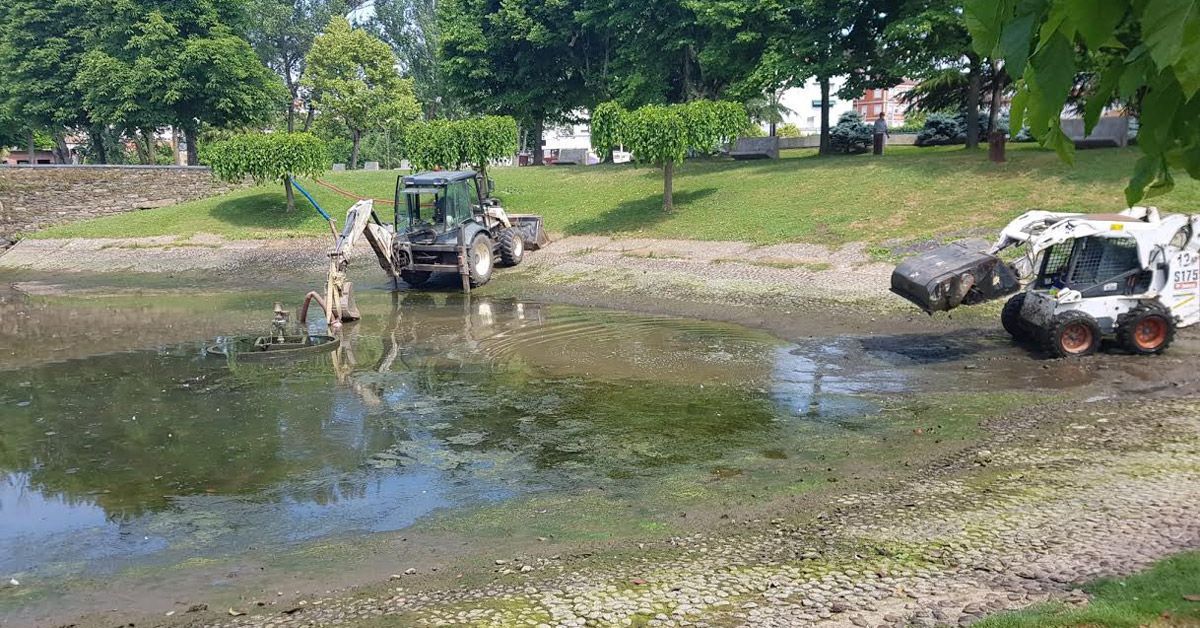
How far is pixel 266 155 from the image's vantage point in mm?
31312

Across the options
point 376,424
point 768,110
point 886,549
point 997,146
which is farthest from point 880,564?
point 768,110

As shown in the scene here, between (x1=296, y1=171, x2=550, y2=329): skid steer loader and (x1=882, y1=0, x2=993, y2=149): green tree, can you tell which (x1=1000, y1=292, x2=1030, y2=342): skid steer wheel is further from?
(x1=882, y1=0, x2=993, y2=149): green tree

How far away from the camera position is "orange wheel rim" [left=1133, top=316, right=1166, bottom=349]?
12727 mm

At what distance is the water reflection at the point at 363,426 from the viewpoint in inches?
334

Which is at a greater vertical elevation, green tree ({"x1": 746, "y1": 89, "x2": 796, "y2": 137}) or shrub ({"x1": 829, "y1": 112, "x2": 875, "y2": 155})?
green tree ({"x1": 746, "y1": 89, "x2": 796, "y2": 137})

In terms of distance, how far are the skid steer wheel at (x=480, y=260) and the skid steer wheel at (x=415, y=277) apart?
119 centimetres

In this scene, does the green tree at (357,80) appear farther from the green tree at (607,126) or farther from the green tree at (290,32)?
the green tree at (607,126)

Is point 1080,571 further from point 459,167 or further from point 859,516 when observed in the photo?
point 459,167

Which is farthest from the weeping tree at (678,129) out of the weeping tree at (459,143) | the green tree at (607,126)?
the weeping tree at (459,143)

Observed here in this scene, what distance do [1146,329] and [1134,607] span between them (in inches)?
363

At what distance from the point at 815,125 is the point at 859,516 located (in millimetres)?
72539

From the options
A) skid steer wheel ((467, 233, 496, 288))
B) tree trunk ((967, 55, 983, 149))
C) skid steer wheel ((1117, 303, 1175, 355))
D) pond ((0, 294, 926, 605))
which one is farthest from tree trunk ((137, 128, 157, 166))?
skid steer wheel ((1117, 303, 1175, 355))

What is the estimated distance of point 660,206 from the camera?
28484 mm

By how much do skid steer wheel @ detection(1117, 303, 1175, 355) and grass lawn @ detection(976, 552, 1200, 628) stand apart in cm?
781
